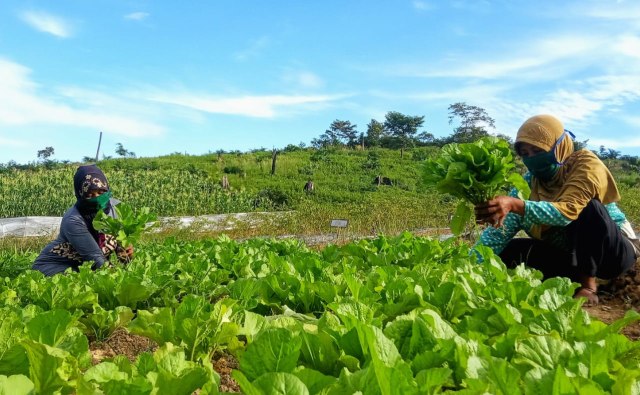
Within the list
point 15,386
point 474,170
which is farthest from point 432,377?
point 474,170

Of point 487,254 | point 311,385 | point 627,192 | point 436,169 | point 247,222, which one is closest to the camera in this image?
point 311,385

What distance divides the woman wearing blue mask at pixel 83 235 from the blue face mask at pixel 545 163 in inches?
130

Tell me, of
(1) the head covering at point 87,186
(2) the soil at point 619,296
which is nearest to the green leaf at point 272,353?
(2) the soil at point 619,296

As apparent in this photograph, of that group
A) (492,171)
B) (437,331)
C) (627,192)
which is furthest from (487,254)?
(627,192)

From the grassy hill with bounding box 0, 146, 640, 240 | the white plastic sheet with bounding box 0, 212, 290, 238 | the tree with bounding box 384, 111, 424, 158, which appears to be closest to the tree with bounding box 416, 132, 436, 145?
the tree with bounding box 384, 111, 424, 158

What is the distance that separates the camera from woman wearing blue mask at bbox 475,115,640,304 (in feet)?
10.8

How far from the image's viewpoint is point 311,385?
94 centimetres

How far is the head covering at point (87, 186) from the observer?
446 cm

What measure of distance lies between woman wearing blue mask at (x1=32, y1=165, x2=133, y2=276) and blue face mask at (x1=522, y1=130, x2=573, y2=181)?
330 centimetres

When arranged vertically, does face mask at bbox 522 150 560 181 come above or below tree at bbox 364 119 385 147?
below

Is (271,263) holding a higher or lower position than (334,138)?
lower

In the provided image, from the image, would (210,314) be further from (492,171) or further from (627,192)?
(627,192)

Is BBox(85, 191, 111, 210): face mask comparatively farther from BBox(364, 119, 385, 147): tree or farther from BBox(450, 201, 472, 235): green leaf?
BBox(364, 119, 385, 147): tree

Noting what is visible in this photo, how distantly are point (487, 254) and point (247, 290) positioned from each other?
125 cm
